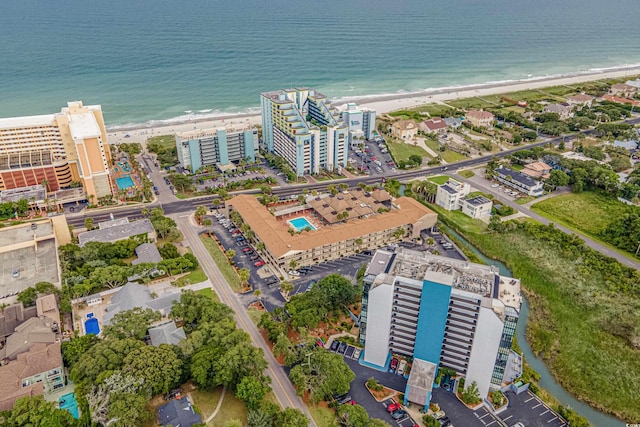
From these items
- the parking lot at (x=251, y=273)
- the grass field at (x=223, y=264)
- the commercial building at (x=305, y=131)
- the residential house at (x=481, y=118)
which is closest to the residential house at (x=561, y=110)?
the residential house at (x=481, y=118)

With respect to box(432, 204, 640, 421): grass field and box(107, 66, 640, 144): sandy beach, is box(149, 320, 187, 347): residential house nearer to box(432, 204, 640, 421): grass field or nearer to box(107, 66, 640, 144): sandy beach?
box(432, 204, 640, 421): grass field

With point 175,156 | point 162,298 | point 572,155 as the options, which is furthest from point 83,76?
point 572,155

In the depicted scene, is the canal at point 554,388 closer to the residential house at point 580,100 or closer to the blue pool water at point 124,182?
the blue pool water at point 124,182

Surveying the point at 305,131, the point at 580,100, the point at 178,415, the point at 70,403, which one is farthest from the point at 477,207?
the point at 580,100

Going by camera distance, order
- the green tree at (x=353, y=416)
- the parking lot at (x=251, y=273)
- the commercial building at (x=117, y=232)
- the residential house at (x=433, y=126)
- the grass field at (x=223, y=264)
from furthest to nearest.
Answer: the residential house at (x=433, y=126)
the commercial building at (x=117, y=232)
the grass field at (x=223, y=264)
the parking lot at (x=251, y=273)
the green tree at (x=353, y=416)

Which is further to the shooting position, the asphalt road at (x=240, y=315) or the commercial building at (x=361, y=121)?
the commercial building at (x=361, y=121)

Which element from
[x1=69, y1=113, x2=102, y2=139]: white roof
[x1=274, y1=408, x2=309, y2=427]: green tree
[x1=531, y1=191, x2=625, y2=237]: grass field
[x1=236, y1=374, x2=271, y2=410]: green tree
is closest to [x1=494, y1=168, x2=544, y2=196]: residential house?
[x1=531, y1=191, x2=625, y2=237]: grass field
